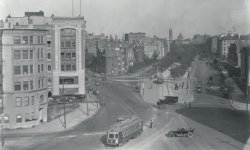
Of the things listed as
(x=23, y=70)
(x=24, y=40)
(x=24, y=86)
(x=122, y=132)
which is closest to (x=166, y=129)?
(x=122, y=132)

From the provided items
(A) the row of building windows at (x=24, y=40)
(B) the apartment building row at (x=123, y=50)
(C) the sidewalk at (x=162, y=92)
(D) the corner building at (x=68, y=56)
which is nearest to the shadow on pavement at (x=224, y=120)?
(C) the sidewalk at (x=162, y=92)

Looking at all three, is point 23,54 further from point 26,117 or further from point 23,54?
point 26,117

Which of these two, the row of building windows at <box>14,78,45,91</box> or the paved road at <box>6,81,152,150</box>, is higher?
the row of building windows at <box>14,78,45,91</box>

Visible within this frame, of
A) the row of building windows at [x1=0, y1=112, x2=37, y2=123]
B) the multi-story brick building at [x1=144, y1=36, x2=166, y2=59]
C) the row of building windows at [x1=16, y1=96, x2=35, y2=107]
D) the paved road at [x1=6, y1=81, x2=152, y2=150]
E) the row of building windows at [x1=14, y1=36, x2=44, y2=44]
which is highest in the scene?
the multi-story brick building at [x1=144, y1=36, x2=166, y2=59]

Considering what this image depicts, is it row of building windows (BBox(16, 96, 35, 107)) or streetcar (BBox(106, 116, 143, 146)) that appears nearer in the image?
streetcar (BBox(106, 116, 143, 146))

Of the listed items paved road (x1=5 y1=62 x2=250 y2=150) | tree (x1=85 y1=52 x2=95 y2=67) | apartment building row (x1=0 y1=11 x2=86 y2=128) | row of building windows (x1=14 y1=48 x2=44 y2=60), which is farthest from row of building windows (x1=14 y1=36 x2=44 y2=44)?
tree (x1=85 y1=52 x2=95 y2=67)

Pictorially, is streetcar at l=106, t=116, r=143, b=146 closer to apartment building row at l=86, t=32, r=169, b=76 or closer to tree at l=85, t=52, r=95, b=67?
apartment building row at l=86, t=32, r=169, b=76

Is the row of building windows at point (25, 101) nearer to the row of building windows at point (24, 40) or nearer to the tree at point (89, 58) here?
the row of building windows at point (24, 40)
